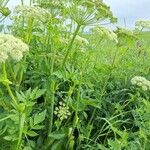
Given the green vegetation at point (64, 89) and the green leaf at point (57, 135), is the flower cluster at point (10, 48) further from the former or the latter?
the green leaf at point (57, 135)

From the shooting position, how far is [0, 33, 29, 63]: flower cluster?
3333 millimetres

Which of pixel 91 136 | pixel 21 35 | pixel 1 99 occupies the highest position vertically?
pixel 21 35

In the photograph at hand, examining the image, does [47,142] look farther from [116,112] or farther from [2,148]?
[116,112]

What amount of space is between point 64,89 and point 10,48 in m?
1.43

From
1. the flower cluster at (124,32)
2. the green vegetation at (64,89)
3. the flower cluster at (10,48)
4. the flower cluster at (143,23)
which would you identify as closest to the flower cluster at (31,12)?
the green vegetation at (64,89)

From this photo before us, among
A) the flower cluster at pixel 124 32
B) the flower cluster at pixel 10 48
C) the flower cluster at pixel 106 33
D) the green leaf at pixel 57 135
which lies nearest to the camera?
the flower cluster at pixel 10 48

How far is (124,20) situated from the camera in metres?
7.24

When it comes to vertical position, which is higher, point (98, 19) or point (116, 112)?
point (98, 19)

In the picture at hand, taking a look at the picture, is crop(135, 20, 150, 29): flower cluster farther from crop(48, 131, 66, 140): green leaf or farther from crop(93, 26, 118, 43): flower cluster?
crop(48, 131, 66, 140): green leaf

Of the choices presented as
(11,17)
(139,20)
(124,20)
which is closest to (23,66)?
(11,17)

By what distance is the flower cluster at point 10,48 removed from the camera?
3.33 m

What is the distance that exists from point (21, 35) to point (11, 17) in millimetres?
369

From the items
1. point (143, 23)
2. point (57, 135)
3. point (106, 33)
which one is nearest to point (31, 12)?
point (106, 33)

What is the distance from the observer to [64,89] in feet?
15.6
